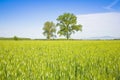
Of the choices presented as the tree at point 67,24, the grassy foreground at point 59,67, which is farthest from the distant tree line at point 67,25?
the grassy foreground at point 59,67

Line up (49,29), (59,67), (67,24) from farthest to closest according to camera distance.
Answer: (49,29)
(67,24)
(59,67)

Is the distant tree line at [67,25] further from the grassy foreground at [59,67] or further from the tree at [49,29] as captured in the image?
the grassy foreground at [59,67]

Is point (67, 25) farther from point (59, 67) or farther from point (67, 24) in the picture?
point (59, 67)

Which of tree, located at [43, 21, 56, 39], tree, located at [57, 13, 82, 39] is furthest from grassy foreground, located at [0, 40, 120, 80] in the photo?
tree, located at [43, 21, 56, 39]

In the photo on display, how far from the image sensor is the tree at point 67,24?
262 ft

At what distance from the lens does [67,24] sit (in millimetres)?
81438

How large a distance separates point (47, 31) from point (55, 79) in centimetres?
10905

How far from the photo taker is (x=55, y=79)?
3213 mm

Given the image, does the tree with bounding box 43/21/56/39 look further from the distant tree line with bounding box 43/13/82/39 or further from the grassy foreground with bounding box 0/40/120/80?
the grassy foreground with bounding box 0/40/120/80

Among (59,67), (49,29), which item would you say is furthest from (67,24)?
(59,67)

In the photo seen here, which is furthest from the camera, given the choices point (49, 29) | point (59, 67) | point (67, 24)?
point (49, 29)

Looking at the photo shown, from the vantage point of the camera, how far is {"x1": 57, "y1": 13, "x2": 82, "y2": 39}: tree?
79875mm

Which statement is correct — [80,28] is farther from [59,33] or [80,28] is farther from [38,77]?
[38,77]

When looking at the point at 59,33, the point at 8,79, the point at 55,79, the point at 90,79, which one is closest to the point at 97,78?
the point at 90,79
